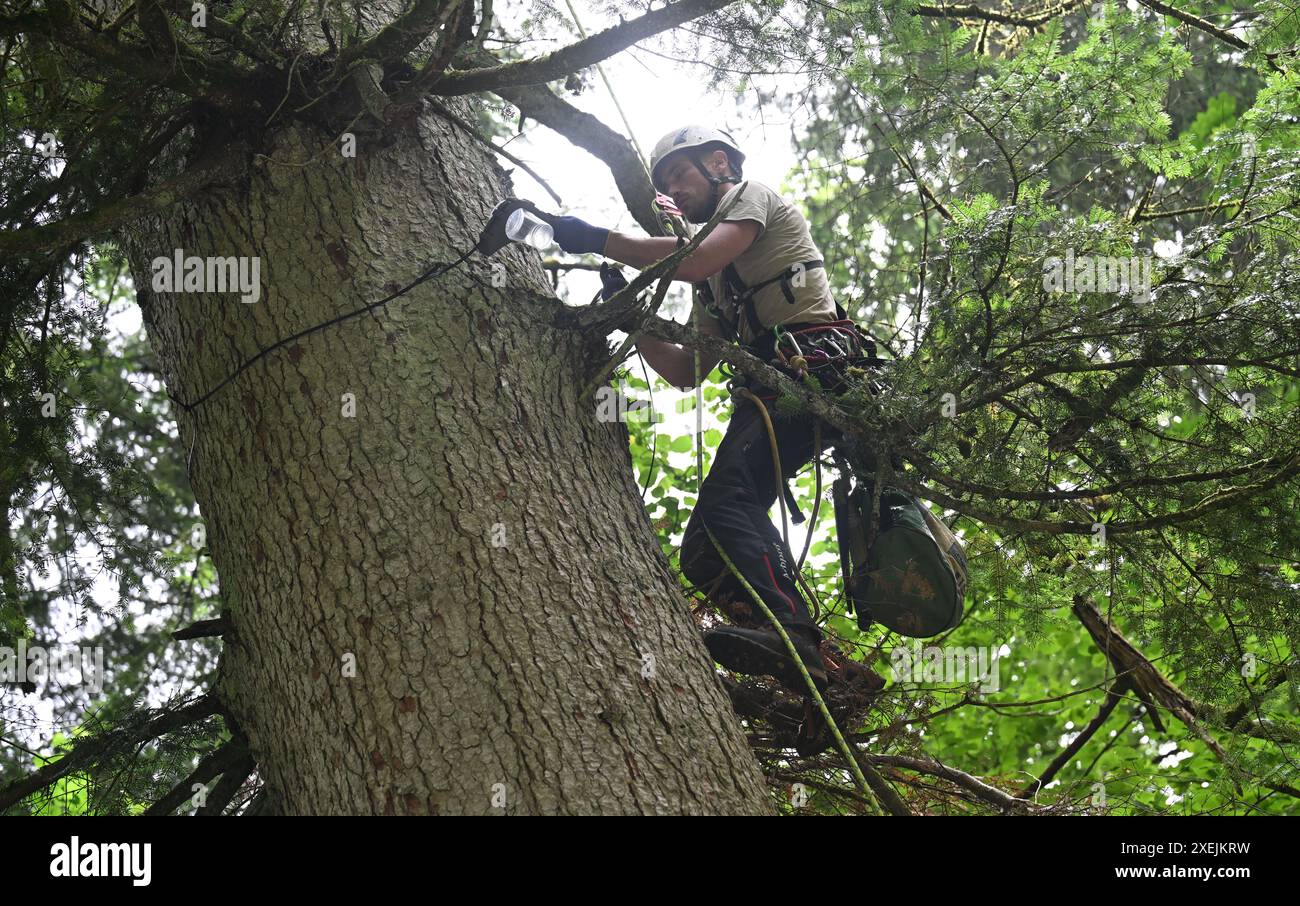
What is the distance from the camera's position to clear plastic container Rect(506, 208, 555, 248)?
2959mm

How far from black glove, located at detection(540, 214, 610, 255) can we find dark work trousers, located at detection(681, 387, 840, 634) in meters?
0.80

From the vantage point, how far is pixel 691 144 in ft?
13.2

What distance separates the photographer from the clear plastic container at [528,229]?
2959 mm

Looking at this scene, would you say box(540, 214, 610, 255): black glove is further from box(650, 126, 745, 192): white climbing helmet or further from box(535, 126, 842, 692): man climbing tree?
box(650, 126, 745, 192): white climbing helmet

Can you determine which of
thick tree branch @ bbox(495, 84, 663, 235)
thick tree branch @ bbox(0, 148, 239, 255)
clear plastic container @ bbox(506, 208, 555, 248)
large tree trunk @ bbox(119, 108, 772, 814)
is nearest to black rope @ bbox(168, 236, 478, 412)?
large tree trunk @ bbox(119, 108, 772, 814)

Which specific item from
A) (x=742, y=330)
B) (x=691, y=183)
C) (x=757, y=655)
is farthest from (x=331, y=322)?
(x=691, y=183)

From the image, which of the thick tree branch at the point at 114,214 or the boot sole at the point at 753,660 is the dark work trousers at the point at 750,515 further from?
the thick tree branch at the point at 114,214

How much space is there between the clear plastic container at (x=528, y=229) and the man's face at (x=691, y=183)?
121 cm

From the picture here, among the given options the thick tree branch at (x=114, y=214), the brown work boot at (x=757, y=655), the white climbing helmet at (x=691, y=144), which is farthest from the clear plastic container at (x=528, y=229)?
the brown work boot at (x=757, y=655)

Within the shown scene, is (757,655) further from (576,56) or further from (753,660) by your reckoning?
(576,56)

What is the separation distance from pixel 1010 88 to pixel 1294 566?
1.73 metres
